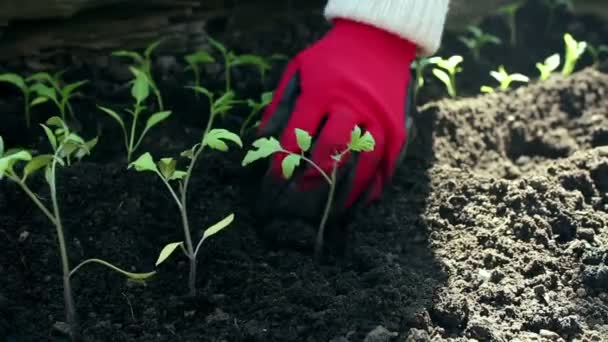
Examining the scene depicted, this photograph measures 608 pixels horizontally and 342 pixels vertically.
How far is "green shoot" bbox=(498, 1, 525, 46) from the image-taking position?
10.3 feet

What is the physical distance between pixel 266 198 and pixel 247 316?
1.24 feet

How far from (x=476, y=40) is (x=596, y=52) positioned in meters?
0.45

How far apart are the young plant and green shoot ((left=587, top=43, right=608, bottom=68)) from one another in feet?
5.96

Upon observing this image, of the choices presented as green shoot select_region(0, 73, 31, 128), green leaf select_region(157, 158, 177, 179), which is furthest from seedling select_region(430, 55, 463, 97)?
green shoot select_region(0, 73, 31, 128)

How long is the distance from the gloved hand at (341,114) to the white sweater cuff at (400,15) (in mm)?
48

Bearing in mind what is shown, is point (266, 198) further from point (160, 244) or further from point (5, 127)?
point (5, 127)

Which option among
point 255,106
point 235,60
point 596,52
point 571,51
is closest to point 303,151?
point 255,106

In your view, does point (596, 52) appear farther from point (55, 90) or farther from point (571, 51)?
point (55, 90)

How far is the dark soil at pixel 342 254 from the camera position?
5.84ft

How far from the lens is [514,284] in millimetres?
1915

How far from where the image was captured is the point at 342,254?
204cm

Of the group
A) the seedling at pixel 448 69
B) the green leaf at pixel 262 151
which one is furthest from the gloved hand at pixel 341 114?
the green leaf at pixel 262 151

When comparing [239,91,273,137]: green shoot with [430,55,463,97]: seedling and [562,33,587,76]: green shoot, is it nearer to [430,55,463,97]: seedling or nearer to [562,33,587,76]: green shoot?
[430,55,463,97]: seedling

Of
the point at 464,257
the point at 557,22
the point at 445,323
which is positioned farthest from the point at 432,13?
the point at 557,22
